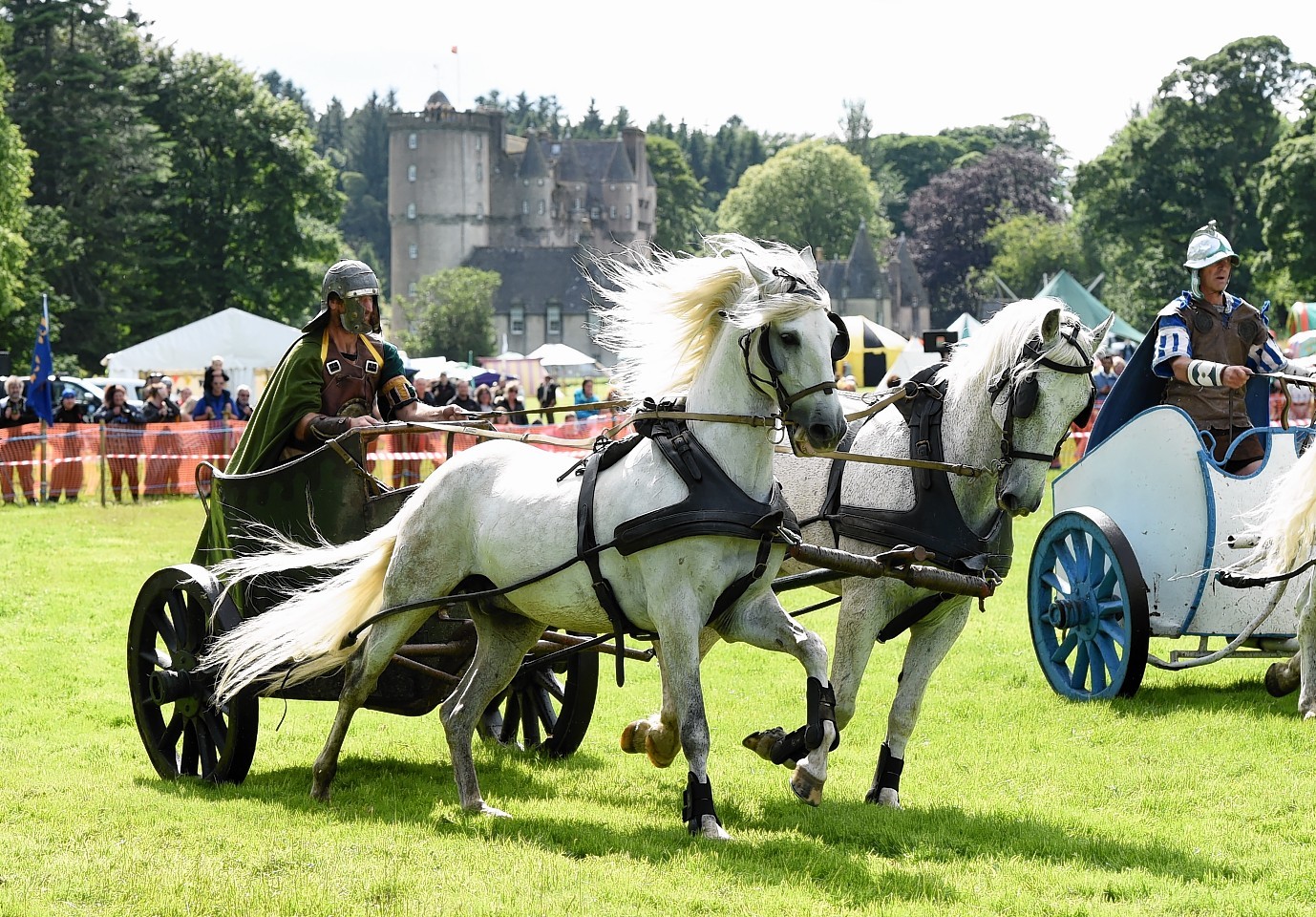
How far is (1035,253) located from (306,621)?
298ft

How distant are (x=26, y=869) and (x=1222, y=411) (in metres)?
6.68

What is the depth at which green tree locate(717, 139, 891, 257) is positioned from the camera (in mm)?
109500

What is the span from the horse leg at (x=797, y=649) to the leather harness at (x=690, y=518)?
94mm

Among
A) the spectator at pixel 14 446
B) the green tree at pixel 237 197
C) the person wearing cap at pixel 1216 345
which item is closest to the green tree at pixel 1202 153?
the green tree at pixel 237 197

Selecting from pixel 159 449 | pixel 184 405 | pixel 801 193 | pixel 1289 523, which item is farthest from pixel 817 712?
pixel 801 193

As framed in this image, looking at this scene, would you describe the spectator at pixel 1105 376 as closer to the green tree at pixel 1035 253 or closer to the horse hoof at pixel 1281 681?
the horse hoof at pixel 1281 681

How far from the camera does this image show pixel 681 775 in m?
7.58

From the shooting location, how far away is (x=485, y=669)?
698 cm

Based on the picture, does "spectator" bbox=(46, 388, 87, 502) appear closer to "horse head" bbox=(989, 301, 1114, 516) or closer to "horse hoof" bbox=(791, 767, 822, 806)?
"horse hoof" bbox=(791, 767, 822, 806)

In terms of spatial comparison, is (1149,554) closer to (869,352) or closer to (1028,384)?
(1028,384)

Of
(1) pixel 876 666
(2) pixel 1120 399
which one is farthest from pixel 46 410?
(2) pixel 1120 399

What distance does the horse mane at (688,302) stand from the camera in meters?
5.98

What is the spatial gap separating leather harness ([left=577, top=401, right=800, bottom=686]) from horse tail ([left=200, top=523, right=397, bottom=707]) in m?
1.27

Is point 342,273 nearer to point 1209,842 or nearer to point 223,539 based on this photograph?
point 223,539
